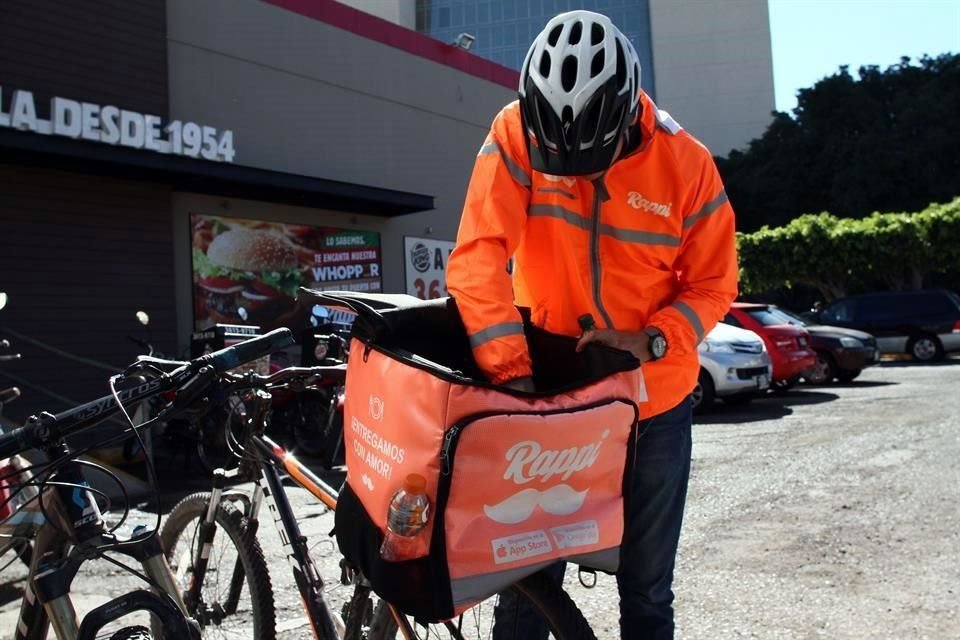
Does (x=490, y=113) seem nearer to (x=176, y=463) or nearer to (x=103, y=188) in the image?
(x=103, y=188)

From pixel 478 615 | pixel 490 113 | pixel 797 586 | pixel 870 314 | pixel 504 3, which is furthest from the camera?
pixel 504 3

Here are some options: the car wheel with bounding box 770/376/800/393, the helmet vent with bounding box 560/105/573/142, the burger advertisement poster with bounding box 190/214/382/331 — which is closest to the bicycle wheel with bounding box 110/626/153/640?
the helmet vent with bounding box 560/105/573/142

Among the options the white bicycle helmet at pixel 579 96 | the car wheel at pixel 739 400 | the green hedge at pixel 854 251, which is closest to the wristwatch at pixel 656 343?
the white bicycle helmet at pixel 579 96

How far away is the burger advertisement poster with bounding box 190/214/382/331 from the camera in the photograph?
494 inches

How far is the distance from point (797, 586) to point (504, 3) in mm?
68667

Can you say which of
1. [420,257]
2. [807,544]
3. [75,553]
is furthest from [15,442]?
[420,257]

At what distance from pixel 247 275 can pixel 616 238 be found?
37.5 feet

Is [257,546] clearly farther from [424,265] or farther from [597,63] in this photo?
[424,265]

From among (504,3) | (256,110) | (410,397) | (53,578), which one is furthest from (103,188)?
(504,3)

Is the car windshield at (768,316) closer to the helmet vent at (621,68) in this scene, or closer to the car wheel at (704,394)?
the car wheel at (704,394)

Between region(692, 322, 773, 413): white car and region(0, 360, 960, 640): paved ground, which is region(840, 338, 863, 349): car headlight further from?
region(0, 360, 960, 640): paved ground

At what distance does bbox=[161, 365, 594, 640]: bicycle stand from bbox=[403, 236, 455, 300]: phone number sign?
12507 mm

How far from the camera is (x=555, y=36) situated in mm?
2291

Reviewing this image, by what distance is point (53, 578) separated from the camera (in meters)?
2.27
